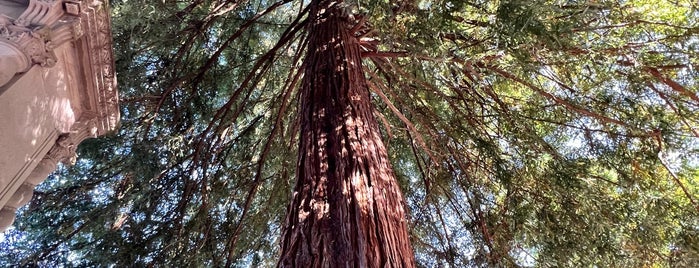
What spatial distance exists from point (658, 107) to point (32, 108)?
4201 millimetres

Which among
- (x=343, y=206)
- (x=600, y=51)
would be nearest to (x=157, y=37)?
(x=343, y=206)

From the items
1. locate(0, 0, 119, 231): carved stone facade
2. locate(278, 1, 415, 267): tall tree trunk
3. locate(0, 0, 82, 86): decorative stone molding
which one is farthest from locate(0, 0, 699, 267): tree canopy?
locate(0, 0, 82, 86): decorative stone molding

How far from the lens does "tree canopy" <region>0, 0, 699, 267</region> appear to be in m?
3.41

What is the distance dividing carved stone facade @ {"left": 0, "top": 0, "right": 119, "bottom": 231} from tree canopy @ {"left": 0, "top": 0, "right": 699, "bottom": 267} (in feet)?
3.83

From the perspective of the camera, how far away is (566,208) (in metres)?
4.43

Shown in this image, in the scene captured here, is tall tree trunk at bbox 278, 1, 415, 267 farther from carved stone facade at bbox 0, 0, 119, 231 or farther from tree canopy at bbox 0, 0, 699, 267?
carved stone facade at bbox 0, 0, 119, 231

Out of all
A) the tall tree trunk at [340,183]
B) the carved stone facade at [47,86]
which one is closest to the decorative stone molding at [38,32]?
the carved stone facade at [47,86]

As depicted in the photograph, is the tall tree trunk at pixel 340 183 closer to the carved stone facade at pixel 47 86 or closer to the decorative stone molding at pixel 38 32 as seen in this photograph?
the carved stone facade at pixel 47 86

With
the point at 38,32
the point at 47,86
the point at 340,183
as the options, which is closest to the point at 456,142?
the point at 340,183

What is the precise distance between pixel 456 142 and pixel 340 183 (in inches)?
113

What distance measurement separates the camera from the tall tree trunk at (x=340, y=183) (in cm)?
221

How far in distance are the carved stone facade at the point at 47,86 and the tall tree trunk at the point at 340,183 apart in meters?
1.23

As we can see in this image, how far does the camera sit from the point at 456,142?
5.19 meters

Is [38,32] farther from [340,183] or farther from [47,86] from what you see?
[340,183]
